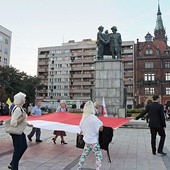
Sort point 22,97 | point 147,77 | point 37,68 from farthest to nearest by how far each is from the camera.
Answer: point 37,68
point 147,77
point 22,97

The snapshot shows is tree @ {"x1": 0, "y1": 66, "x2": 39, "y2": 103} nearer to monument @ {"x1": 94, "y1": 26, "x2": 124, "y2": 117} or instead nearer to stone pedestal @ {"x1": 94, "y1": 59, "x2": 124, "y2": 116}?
monument @ {"x1": 94, "y1": 26, "x2": 124, "y2": 117}

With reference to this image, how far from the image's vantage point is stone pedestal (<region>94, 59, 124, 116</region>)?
2155cm

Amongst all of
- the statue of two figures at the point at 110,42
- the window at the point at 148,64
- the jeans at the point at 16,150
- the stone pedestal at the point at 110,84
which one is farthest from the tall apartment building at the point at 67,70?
the jeans at the point at 16,150

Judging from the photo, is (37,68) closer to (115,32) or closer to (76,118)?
(115,32)

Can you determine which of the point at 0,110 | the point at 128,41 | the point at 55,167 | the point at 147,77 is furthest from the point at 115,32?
the point at 128,41

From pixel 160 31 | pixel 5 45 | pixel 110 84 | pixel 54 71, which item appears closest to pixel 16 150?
pixel 110 84

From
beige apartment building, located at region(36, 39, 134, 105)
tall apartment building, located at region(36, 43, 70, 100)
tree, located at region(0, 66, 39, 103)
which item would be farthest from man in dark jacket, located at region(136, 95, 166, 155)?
tall apartment building, located at region(36, 43, 70, 100)

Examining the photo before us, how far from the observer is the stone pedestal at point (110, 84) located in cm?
2155

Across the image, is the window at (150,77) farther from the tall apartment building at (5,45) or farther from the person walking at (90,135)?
the person walking at (90,135)

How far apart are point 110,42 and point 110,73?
8.92 ft

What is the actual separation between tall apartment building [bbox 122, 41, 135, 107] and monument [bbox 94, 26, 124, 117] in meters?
65.4

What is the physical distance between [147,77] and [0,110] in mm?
57817

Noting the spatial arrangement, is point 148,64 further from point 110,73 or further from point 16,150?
point 16,150

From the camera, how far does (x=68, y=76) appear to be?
338 ft
